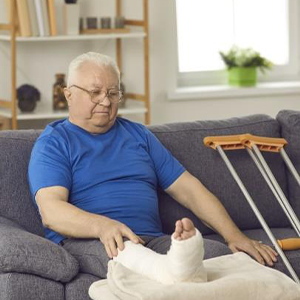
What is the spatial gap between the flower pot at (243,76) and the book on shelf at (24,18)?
143 centimetres

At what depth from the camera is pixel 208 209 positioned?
124 inches

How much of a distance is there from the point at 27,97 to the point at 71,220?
2.29 m

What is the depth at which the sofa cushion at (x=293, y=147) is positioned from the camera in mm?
3465

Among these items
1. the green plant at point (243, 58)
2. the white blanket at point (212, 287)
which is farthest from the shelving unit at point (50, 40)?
the white blanket at point (212, 287)

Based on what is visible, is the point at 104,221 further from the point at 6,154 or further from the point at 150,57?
the point at 150,57

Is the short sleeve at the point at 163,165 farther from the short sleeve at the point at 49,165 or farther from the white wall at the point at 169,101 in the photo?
the white wall at the point at 169,101

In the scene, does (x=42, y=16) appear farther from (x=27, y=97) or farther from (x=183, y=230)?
(x=183, y=230)

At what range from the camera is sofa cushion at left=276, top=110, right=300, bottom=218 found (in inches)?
136

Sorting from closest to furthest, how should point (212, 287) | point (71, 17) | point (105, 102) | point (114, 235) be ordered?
1. point (212, 287)
2. point (114, 235)
3. point (105, 102)
4. point (71, 17)

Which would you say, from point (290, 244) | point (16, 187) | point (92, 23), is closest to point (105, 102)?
point (16, 187)

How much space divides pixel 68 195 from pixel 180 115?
262 centimetres

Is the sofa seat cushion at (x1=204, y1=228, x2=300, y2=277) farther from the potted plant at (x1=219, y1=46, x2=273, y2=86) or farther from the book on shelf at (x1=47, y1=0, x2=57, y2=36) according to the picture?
the potted plant at (x1=219, y1=46, x2=273, y2=86)

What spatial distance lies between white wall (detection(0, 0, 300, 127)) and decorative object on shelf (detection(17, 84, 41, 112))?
185 mm

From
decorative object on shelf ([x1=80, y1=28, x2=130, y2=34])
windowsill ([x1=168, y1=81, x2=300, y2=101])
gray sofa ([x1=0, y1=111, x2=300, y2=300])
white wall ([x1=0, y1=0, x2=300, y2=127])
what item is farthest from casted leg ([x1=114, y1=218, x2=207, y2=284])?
windowsill ([x1=168, y1=81, x2=300, y2=101])
